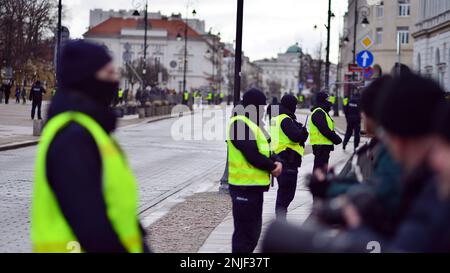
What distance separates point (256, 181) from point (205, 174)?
11.4 m

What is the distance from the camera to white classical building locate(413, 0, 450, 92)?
54.7 m

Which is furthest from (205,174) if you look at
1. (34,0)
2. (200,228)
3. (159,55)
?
(159,55)

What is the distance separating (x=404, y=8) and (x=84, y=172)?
289 feet

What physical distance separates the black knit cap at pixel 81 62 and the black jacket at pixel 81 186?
242 mm

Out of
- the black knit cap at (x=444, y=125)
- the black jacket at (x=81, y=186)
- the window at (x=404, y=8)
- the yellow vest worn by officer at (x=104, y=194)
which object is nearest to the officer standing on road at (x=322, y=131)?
the yellow vest worn by officer at (x=104, y=194)

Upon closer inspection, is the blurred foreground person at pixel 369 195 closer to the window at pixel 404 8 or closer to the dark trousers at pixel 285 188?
the dark trousers at pixel 285 188

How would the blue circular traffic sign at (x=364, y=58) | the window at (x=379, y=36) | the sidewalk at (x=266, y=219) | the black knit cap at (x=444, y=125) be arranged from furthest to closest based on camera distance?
the window at (x=379, y=36)
the blue circular traffic sign at (x=364, y=58)
the sidewalk at (x=266, y=219)
the black knit cap at (x=444, y=125)

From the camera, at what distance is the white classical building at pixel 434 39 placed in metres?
54.7

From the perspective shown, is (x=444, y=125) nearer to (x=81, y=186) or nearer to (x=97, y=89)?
(x=81, y=186)

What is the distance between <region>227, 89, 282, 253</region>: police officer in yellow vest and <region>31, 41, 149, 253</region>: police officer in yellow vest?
13.4 ft

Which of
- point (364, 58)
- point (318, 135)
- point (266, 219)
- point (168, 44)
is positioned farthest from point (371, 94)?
point (168, 44)

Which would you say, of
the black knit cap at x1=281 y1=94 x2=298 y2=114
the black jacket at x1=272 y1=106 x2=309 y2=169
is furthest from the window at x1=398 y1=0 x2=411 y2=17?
the black jacket at x1=272 y1=106 x2=309 y2=169

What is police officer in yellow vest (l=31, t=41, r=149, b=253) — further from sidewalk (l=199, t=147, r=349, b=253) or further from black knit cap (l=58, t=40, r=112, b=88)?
sidewalk (l=199, t=147, r=349, b=253)
